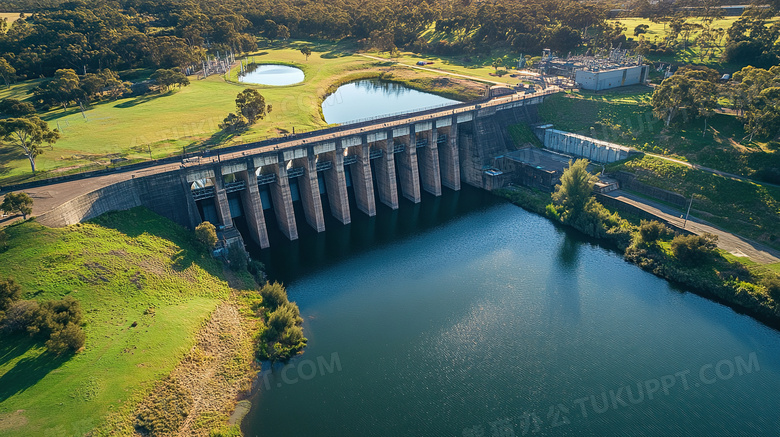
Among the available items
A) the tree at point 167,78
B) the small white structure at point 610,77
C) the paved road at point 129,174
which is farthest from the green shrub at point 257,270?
the small white structure at point 610,77

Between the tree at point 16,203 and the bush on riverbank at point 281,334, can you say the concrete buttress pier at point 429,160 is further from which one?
the tree at point 16,203

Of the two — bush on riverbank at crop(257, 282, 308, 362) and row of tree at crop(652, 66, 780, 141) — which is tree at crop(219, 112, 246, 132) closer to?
bush on riverbank at crop(257, 282, 308, 362)

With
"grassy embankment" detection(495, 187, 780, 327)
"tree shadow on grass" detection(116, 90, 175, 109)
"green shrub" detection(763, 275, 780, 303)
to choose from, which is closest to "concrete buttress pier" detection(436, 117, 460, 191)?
"grassy embankment" detection(495, 187, 780, 327)

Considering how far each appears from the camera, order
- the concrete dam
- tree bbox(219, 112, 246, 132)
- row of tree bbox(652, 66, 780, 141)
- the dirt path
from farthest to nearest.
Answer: tree bbox(219, 112, 246, 132), row of tree bbox(652, 66, 780, 141), the concrete dam, the dirt path

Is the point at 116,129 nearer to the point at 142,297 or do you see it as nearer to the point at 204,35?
the point at 142,297

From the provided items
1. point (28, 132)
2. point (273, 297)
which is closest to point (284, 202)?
point (273, 297)

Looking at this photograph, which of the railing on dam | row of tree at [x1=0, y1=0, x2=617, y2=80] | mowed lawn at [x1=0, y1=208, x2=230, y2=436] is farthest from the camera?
row of tree at [x1=0, y1=0, x2=617, y2=80]

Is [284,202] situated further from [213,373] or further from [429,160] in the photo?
[213,373]

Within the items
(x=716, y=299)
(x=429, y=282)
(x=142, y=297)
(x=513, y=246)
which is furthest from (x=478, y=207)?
(x=142, y=297)
